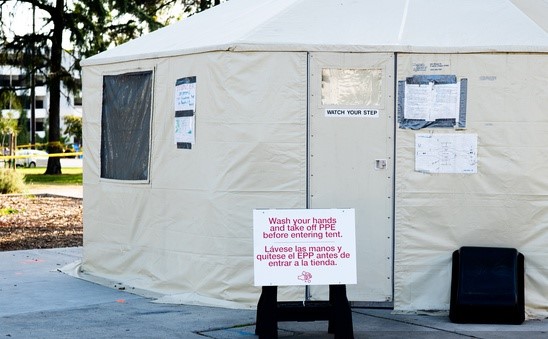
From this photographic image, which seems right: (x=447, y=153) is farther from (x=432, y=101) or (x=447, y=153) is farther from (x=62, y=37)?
(x=62, y=37)

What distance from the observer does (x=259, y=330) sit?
7164 millimetres

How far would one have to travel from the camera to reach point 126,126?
32.7 feet

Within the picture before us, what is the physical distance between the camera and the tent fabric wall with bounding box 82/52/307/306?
8453mm

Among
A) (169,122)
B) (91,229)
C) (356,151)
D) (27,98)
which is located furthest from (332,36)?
(27,98)

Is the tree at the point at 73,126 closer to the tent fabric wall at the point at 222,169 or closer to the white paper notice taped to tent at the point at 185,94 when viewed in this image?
the tent fabric wall at the point at 222,169

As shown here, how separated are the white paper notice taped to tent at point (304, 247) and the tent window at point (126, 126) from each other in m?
2.70

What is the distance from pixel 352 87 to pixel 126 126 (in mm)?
2746

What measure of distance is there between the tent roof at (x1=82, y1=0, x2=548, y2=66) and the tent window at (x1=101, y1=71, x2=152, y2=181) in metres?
0.36

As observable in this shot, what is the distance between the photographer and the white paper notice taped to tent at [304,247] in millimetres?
7078

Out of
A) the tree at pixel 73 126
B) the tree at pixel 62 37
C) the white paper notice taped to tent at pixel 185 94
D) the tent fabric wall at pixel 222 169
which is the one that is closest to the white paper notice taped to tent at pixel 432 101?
the tent fabric wall at pixel 222 169

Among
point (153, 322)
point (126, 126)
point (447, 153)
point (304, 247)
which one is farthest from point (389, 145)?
point (126, 126)

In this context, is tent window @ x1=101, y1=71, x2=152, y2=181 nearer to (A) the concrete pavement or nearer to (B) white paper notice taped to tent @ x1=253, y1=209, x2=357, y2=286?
(A) the concrete pavement

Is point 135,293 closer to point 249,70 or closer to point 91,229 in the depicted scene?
point 91,229

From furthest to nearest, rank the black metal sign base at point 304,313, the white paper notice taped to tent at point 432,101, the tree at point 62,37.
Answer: the tree at point 62,37 < the white paper notice taped to tent at point 432,101 < the black metal sign base at point 304,313
